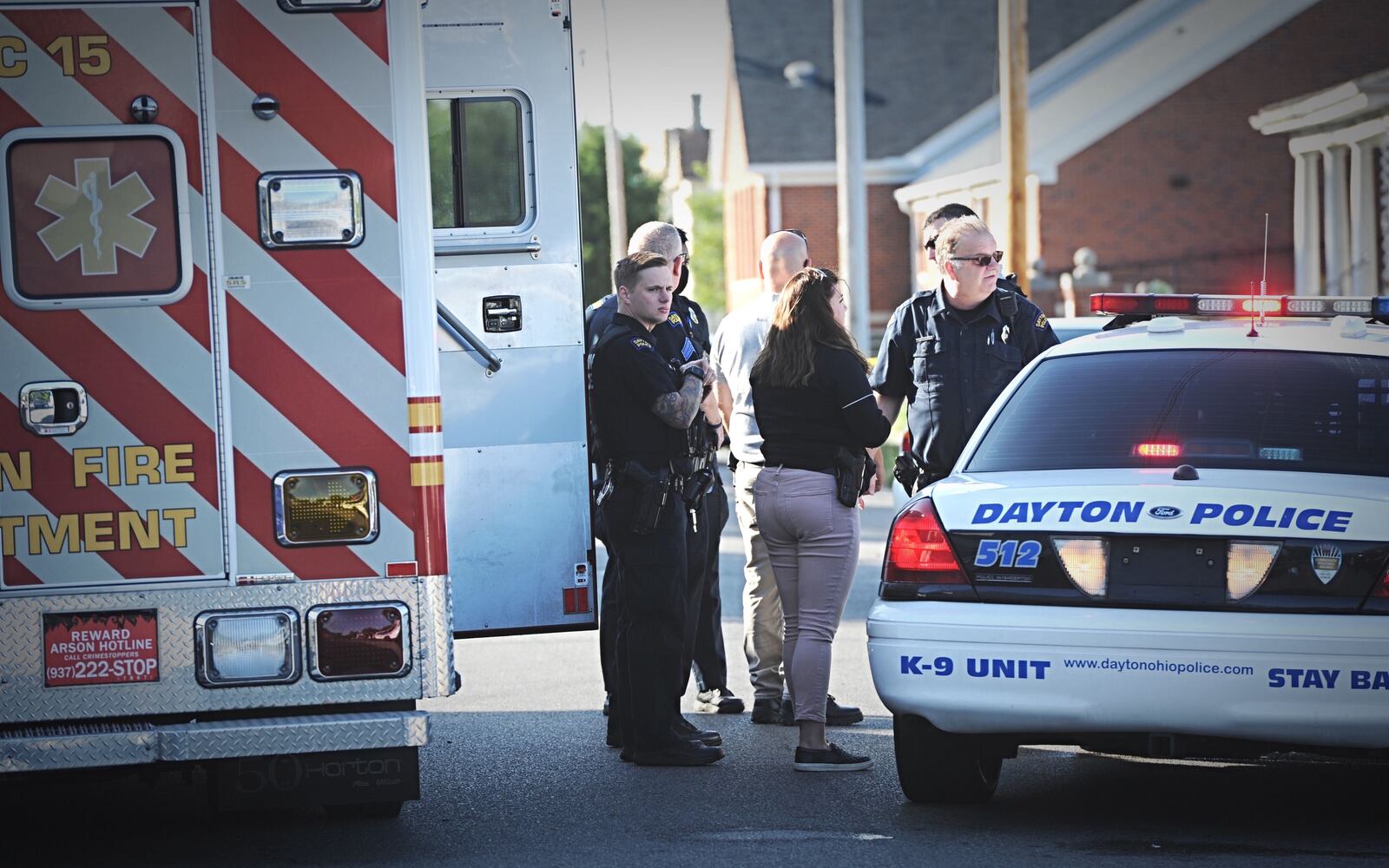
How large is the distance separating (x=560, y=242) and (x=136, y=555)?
2.66 m

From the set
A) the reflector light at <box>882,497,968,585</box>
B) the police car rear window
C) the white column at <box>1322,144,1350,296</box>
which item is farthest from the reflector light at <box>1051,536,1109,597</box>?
the white column at <box>1322,144,1350,296</box>

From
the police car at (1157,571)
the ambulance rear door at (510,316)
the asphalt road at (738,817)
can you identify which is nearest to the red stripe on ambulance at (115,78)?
the asphalt road at (738,817)

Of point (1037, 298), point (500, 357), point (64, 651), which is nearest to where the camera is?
point (64, 651)

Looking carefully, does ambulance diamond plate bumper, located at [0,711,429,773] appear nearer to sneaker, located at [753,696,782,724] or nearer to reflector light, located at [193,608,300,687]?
reflector light, located at [193,608,300,687]

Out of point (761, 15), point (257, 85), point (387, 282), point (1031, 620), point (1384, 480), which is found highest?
point (761, 15)

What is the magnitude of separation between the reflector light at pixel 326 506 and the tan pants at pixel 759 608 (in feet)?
9.48

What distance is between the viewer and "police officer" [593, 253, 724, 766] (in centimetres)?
702

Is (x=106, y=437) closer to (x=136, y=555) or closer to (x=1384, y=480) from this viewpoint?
(x=136, y=555)

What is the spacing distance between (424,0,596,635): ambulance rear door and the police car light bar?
2098 millimetres

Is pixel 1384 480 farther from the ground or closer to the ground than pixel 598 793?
farther from the ground

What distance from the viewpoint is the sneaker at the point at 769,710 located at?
319 inches

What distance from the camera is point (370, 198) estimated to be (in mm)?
5516

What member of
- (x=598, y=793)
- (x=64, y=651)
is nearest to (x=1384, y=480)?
(x=598, y=793)

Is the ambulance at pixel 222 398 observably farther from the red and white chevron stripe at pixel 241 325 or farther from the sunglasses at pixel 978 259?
the sunglasses at pixel 978 259
